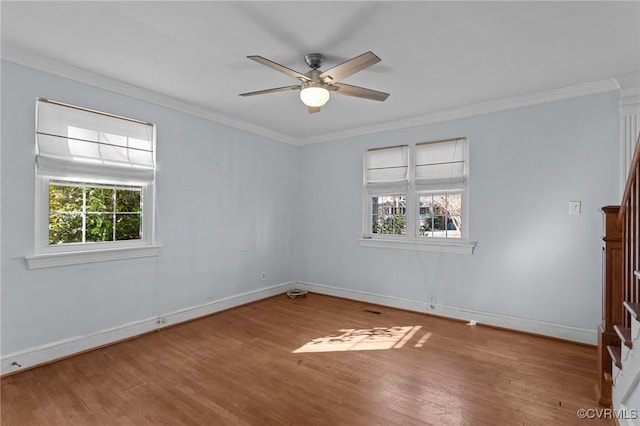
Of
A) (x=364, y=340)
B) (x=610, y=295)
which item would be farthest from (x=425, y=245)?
(x=610, y=295)

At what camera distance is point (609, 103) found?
310cm

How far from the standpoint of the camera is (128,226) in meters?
3.42

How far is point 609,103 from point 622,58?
616 millimetres

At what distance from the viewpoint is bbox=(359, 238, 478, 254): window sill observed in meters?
3.90

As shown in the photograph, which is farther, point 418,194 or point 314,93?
point 418,194

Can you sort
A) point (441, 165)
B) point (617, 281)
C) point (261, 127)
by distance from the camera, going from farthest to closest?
point (261, 127) < point (441, 165) < point (617, 281)

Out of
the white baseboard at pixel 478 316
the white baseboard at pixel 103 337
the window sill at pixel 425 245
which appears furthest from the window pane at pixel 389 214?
the white baseboard at pixel 103 337

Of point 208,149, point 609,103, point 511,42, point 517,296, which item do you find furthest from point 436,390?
point 208,149

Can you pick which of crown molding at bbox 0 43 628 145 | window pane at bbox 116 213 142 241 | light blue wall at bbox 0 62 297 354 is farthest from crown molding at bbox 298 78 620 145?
window pane at bbox 116 213 142 241

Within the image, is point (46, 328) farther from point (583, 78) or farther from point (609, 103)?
point (609, 103)

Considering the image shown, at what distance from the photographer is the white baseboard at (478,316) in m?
3.25

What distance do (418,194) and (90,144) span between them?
3.84 m
